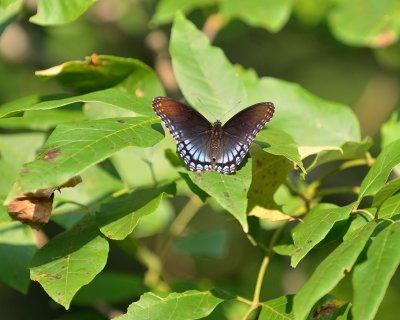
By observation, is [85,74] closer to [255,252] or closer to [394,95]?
[255,252]

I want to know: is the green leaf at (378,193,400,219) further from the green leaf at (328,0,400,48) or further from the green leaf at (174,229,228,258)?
the green leaf at (328,0,400,48)

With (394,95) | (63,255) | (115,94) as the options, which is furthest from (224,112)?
(394,95)

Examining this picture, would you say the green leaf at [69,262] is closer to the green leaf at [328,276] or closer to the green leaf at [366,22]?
the green leaf at [328,276]

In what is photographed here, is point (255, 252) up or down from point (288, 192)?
down

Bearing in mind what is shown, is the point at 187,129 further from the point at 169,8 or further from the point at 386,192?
the point at 169,8

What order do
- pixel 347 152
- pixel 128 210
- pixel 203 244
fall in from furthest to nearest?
1. pixel 203 244
2. pixel 347 152
3. pixel 128 210

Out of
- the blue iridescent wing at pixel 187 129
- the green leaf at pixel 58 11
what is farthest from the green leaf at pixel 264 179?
the green leaf at pixel 58 11

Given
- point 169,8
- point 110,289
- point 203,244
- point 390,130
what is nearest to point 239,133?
point 390,130
